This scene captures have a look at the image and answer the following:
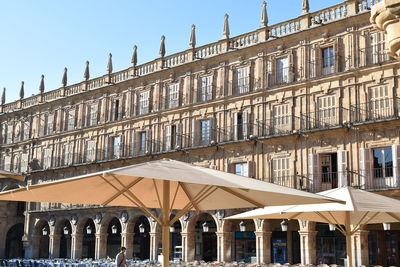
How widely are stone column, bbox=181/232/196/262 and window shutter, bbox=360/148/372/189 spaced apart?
1029 cm

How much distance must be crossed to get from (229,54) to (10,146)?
22.4m

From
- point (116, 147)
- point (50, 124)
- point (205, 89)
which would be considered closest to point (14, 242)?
point (50, 124)

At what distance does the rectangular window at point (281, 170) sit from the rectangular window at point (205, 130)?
4.60 meters

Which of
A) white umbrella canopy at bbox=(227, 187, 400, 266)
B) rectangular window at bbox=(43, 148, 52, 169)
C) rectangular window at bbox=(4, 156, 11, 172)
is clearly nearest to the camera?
white umbrella canopy at bbox=(227, 187, 400, 266)

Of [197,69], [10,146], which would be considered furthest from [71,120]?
[197,69]

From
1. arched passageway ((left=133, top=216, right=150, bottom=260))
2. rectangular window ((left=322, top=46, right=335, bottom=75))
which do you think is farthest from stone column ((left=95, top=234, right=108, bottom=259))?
rectangular window ((left=322, top=46, right=335, bottom=75))

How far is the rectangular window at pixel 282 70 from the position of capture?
26.7m

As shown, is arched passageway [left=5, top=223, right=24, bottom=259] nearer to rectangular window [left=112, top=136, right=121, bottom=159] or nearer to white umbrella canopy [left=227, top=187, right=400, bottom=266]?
rectangular window [left=112, top=136, right=121, bottom=159]

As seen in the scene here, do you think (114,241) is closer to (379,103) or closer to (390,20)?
(379,103)

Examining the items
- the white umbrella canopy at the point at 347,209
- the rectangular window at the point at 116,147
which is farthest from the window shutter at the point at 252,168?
the white umbrella canopy at the point at 347,209

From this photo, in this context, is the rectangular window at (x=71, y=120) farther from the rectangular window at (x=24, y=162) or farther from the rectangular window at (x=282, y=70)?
the rectangular window at (x=282, y=70)

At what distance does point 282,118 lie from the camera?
26328 millimetres

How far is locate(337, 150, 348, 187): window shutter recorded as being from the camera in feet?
76.8

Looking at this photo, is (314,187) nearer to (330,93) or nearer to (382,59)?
(330,93)
